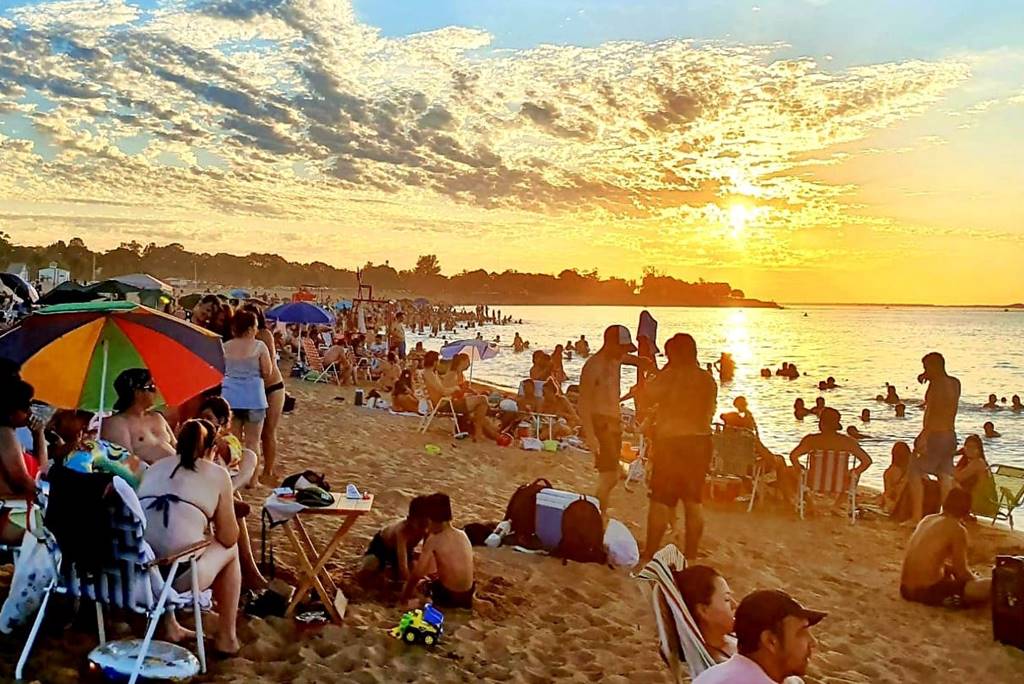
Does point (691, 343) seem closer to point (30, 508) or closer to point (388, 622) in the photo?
point (388, 622)

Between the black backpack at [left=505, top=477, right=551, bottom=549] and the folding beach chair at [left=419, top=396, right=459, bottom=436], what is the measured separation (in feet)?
18.3

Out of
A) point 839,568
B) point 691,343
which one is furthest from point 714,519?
point 691,343

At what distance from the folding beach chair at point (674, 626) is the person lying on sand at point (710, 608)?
4 centimetres

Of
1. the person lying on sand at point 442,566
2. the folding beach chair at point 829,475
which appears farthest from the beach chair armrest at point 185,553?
the folding beach chair at point 829,475

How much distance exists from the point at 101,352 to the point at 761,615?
149 inches

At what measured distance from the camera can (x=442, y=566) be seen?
4.88 m

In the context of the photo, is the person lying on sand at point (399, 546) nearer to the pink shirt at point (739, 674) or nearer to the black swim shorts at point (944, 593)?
the pink shirt at point (739, 674)

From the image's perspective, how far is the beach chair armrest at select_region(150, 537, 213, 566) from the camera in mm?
3425

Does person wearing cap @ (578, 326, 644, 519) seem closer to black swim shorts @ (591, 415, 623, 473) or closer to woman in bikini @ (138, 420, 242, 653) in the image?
black swim shorts @ (591, 415, 623, 473)

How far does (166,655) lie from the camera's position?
3.69m

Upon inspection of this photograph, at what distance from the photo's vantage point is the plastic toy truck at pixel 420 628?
434 cm

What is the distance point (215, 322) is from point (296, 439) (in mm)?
4042

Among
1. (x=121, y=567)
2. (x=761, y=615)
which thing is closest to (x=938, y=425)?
(x=761, y=615)

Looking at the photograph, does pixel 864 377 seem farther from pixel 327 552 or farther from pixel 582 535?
pixel 327 552
